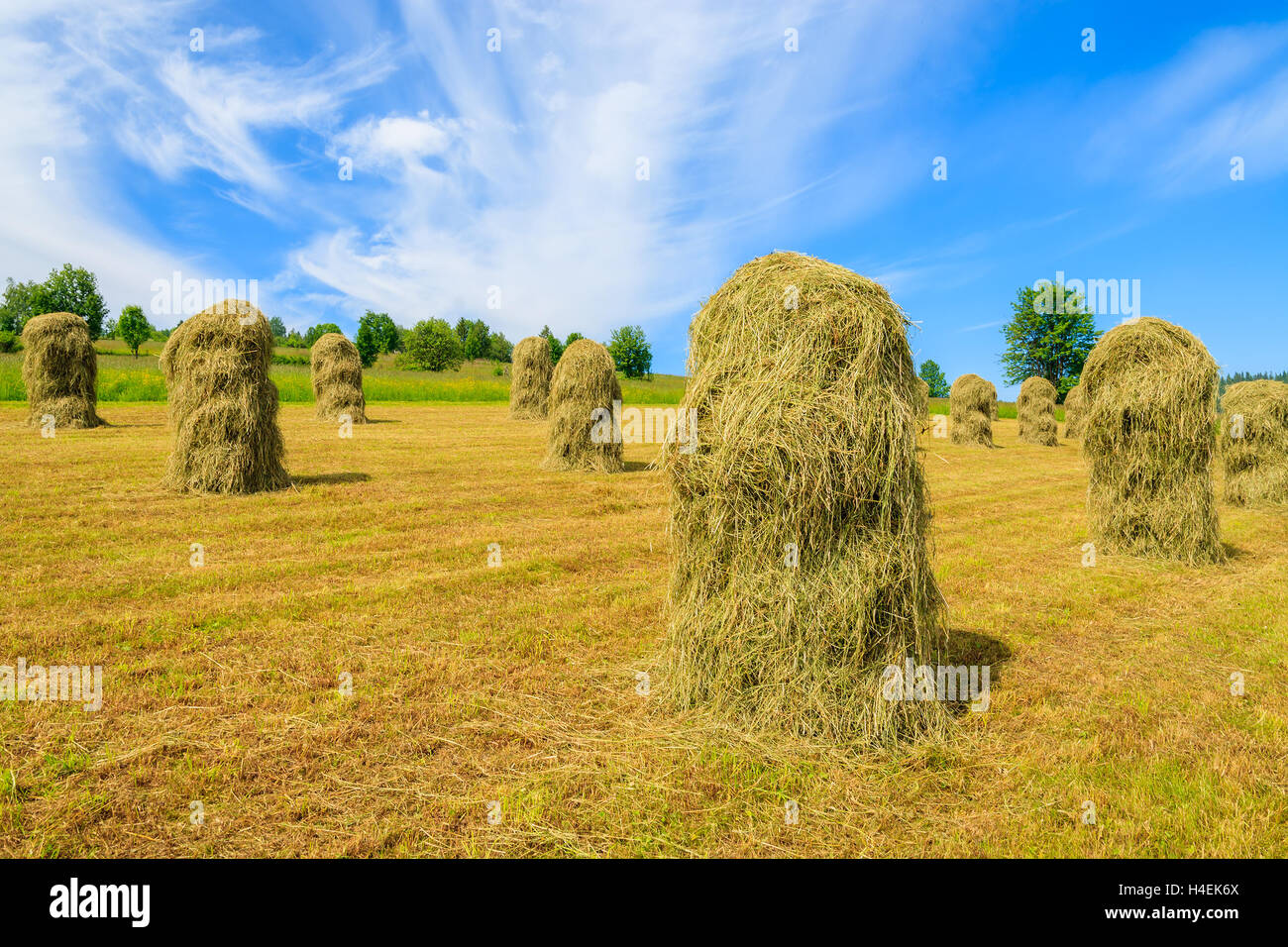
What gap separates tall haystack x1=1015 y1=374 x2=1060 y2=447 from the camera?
2981cm

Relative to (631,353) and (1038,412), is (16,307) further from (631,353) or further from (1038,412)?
(1038,412)

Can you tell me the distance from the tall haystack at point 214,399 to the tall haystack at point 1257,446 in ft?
62.1

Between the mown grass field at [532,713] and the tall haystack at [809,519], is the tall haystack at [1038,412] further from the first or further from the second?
the tall haystack at [809,519]

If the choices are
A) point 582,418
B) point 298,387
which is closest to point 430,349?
point 298,387

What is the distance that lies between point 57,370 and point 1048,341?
64725 millimetres

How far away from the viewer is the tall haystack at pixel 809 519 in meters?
4.16

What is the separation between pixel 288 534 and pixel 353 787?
6.44m

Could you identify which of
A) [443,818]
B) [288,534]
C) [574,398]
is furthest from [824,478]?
[574,398]

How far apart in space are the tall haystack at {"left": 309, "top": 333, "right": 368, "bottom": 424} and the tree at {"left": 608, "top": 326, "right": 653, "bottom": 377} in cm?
5210

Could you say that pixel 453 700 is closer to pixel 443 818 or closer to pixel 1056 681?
pixel 443 818

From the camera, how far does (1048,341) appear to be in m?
57.6

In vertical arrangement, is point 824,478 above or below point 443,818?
above

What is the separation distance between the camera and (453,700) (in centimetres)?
468

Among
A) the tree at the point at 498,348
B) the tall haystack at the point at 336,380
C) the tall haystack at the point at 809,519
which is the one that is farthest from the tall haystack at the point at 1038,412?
the tree at the point at 498,348
